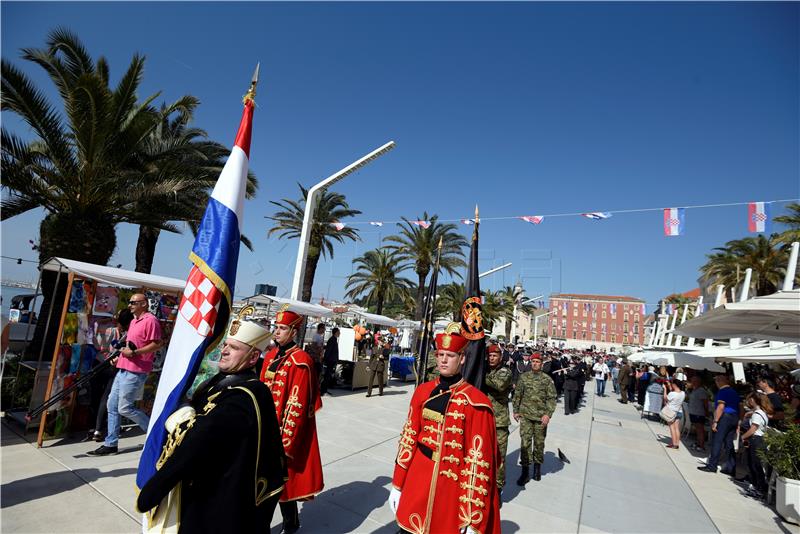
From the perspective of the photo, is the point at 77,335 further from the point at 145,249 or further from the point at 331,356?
the point at 145,249

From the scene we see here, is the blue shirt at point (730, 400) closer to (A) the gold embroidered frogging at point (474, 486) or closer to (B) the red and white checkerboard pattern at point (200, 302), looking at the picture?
(A) the gold embroidered frogging at point (474, 486)

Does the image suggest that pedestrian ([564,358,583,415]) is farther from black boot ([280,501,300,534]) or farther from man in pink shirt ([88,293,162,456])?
man in pink shirt ([88,293,162,456])

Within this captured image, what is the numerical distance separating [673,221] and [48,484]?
14529 mm

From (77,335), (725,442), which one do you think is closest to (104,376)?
(77,335)

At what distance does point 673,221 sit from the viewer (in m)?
12.1

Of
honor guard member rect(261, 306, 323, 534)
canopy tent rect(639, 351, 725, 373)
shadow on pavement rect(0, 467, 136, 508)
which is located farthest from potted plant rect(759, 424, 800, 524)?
canopy tent rect(639, 351, 725, 373)

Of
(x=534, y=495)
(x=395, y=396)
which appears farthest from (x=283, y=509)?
(x=395, y=396)

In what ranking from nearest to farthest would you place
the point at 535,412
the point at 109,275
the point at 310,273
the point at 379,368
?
the point at 109,275, the point at 535,412, the point at 379,368, the point at 310,273

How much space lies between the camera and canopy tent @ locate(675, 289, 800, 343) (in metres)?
5.95

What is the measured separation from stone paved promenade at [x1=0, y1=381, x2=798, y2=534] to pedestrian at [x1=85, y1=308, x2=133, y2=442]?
12.5 inches

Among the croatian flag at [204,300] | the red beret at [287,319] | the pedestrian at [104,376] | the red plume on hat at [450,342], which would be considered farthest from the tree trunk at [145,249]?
the red plume on hat at [450,342]

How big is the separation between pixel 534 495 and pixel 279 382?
428 cm

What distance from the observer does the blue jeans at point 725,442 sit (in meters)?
8.25

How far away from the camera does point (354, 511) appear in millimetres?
4645
